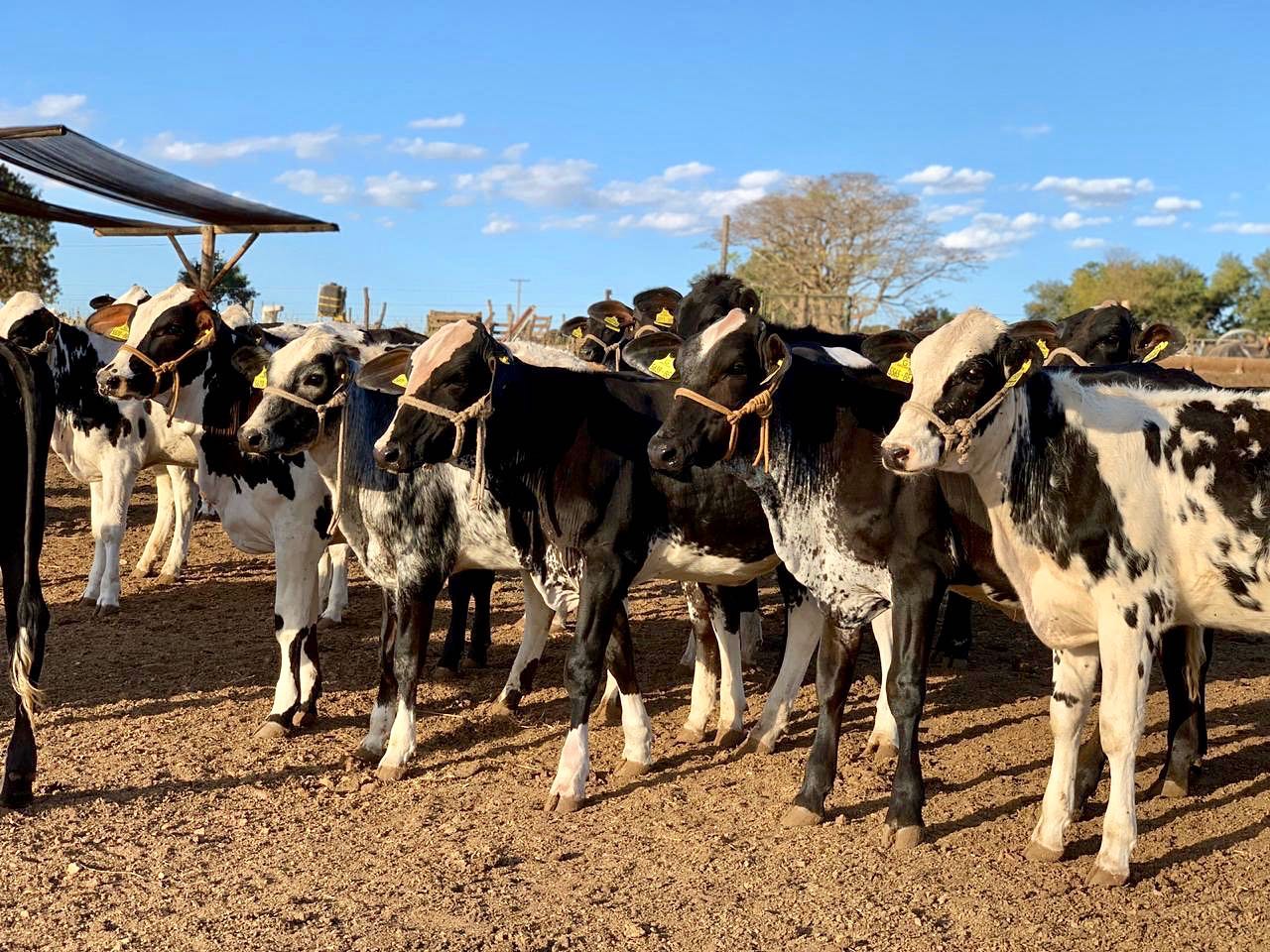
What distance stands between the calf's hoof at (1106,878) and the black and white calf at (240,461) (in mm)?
4097

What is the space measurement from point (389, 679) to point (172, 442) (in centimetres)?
418

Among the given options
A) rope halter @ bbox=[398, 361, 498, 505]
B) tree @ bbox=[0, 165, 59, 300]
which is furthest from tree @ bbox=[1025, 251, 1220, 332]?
rope halter @ bbox=[398, 361, 498, 505]

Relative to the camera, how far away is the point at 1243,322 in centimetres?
5878

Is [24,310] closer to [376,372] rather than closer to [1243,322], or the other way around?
[376,372]

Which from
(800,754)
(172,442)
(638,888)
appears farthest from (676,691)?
(172,442)

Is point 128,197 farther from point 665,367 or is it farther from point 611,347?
point 665,367

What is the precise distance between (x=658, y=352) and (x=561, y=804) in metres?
2.30

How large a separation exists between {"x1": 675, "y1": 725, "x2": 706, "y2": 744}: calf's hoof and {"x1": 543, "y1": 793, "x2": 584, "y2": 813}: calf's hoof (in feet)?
4.04

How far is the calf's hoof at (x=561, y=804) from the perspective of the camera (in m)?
5.68

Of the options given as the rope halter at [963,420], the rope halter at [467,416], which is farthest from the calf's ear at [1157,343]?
the rope halter at [467,416]

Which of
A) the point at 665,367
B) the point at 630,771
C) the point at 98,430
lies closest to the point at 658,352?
the point at 665,367

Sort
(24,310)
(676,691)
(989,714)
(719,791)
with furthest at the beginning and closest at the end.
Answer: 1. (24,310)
2. (676,691)
3. (989,714)
4. (719,791)

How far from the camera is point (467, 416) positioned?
19.0 feet

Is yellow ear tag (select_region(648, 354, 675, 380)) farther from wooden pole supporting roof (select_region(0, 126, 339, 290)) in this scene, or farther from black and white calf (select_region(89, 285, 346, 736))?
wooden pole supporting roof (select_region(0, 126, 339, 290))
